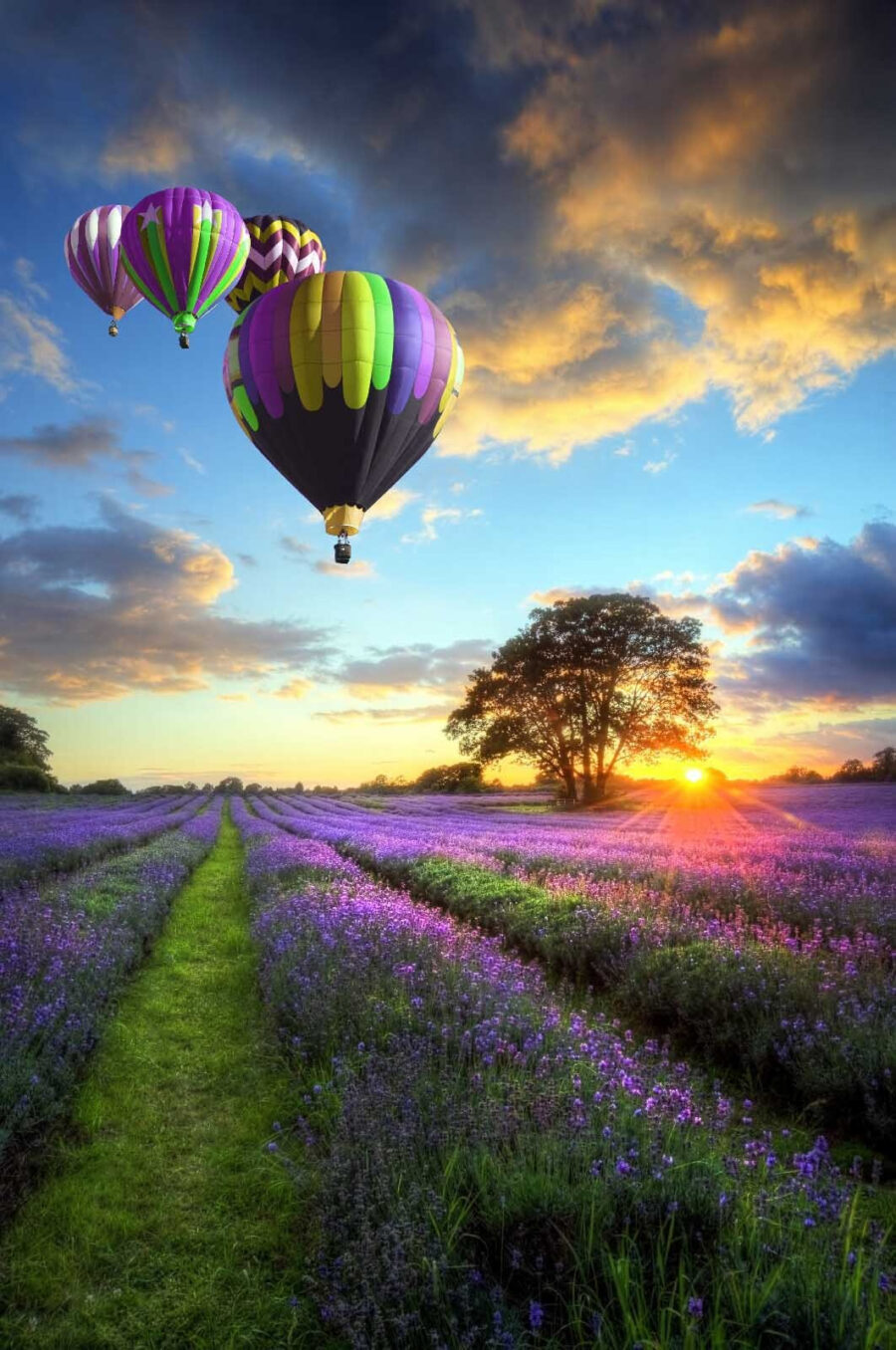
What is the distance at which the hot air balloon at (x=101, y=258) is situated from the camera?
42.3 feet

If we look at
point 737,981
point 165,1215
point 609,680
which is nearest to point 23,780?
point 609,680

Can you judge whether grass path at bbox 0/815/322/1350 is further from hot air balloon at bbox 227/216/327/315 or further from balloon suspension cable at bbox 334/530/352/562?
hot air balloon at bbox 227/216/327/315

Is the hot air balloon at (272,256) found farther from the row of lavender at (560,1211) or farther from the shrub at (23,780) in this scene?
the shrub at (23,780)

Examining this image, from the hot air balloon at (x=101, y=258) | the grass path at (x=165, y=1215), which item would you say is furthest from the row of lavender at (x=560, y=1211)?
the hot air balloon at (x=101, y=258)

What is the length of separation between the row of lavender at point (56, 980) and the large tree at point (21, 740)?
6266 cm

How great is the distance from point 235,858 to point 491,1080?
16.1 m

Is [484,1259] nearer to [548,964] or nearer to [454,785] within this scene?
[548,964]

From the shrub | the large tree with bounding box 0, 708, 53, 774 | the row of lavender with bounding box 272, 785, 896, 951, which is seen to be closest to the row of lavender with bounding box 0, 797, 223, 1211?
the row of lavender with bounding box 272, 785, 896, 951

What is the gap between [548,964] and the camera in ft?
22.8

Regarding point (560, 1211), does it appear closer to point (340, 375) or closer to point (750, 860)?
point (750, 860)

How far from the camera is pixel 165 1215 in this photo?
325cm

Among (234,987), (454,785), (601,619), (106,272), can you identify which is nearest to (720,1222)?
(234,987)

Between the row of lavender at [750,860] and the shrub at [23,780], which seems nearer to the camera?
the row of lavender at [750,860]

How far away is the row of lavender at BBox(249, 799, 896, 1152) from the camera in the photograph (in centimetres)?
394
